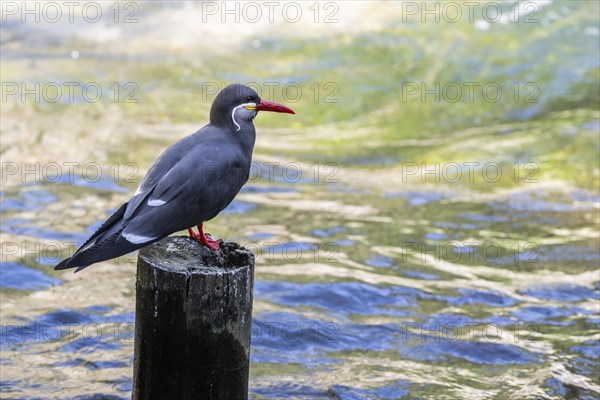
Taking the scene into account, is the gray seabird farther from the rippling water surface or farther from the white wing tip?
the rippling water surface

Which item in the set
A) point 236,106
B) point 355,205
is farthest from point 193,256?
point 355,205

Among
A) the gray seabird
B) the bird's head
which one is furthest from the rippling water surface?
the bird's head

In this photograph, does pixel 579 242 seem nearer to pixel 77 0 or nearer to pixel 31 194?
pixel 31 194

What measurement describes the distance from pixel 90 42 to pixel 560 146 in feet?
29.7

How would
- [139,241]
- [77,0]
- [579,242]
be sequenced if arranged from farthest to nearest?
1. [77,0]
2. [579,242]
3. [139,241]

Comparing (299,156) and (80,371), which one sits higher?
(299,156)

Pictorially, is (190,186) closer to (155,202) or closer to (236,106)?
(155,202)

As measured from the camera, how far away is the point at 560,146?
12164 mm

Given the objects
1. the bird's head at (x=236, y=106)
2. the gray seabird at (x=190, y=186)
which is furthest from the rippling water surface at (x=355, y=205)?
the bird's head at (x=236, y=106)

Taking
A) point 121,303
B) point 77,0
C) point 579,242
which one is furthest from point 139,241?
point 77,0

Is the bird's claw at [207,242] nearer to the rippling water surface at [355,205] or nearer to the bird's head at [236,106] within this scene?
the bird's head at [236,106]

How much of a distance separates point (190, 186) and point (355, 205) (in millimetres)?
5787

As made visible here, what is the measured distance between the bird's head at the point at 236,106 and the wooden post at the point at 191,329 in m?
1.04

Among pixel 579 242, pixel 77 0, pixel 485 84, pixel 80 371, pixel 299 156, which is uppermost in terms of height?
pixel 77 0
